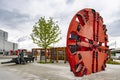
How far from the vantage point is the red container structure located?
453 inches

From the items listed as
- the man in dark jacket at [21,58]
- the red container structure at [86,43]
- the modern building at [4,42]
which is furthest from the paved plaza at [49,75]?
the modern building at [4,42]

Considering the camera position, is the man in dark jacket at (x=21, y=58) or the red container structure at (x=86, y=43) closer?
the red container structure at (x=86, y=43)

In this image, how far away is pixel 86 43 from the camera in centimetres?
1294

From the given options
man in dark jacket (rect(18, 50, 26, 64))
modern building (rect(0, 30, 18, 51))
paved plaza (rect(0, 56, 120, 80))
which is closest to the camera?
paved plaza (rect(0, 56, 120, 80))

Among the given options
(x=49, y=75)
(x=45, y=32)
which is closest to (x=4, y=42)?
(x=45, y=32)

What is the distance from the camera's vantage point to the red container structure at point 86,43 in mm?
11500

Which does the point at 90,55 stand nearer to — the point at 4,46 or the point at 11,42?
the point at 4,46

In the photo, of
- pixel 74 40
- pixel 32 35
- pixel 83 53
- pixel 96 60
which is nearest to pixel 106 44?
pixel 96 60

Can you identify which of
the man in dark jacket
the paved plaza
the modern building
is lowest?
the paved plaza

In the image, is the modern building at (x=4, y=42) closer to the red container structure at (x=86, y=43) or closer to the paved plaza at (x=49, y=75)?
the paved plaza at (x=49, y=75)

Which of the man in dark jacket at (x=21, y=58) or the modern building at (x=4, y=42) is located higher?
the modern building at (x=4, y=42)

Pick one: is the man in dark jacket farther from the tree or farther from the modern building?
the modern building

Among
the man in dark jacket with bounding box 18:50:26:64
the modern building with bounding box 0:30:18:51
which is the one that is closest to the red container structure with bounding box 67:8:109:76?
the man in dark jacket with bounding box 18:50:26:64

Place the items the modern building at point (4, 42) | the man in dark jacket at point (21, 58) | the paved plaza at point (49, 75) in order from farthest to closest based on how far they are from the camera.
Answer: the modern building at point (4, 42) < the man in dark jacket at point (21, 58) < the paved plaza at point (49, 75)
